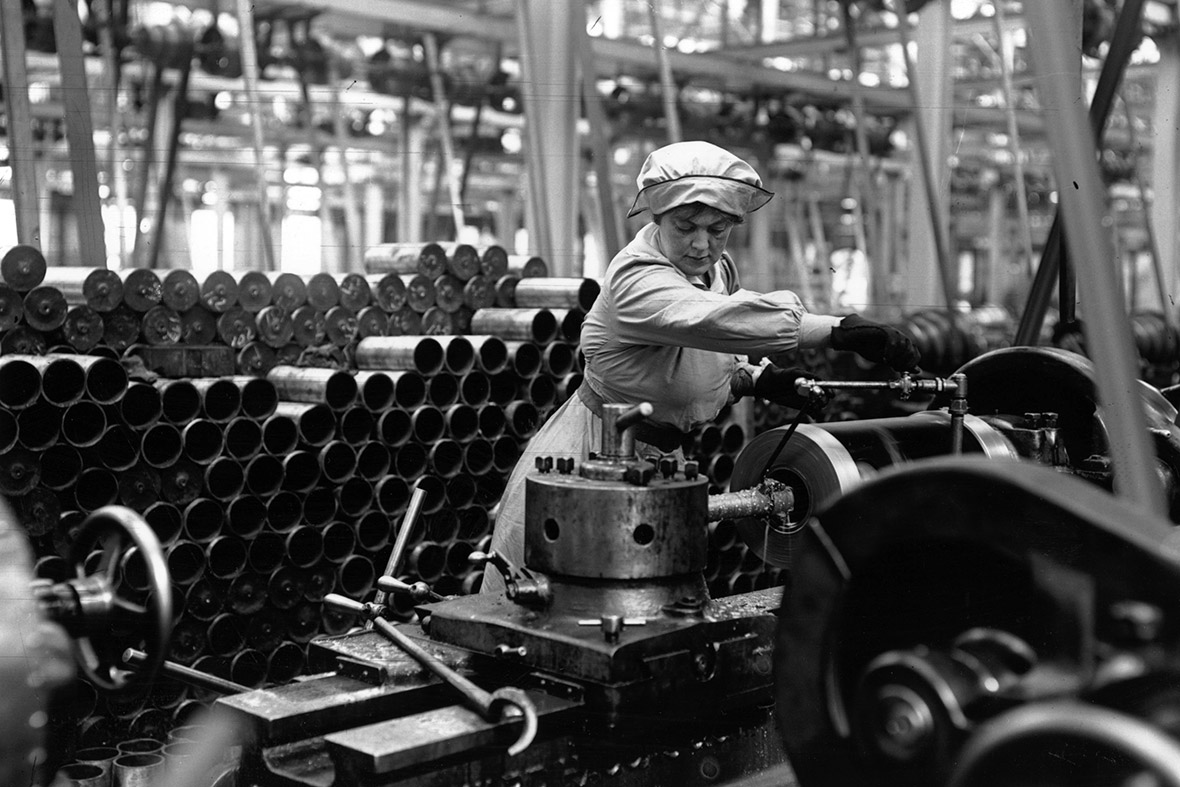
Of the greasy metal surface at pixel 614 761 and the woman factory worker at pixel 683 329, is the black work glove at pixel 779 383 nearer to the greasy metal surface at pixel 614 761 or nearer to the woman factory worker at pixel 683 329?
the woman factory worker at pixel 683 329

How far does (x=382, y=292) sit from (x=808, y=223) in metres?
13.7

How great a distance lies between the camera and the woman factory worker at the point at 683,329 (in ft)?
7.72

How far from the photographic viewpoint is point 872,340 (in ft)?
7.33

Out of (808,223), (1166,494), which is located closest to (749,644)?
(1166,494)

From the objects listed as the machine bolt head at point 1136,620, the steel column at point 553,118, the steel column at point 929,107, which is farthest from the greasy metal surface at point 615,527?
the steel column at point 929,107

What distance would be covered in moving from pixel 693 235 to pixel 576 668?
1004mm

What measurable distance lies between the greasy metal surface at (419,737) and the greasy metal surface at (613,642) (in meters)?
0.10

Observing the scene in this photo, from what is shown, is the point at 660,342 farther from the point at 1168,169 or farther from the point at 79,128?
the point at 1168,169

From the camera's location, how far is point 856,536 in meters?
1.42

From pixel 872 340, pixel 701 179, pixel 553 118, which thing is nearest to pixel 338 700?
pixel 872 340

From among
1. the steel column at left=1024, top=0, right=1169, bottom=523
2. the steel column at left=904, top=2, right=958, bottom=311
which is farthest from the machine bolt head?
the steel column at left=904, top=2, right=958, bottom=311

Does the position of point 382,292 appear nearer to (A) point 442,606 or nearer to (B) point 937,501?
(A) point 442,606

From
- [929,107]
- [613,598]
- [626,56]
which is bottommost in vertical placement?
[613,598]

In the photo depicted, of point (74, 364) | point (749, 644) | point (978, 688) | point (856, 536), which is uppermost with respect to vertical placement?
point (74, 364)
